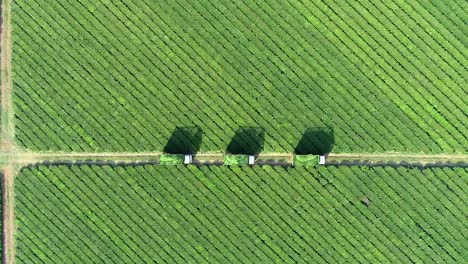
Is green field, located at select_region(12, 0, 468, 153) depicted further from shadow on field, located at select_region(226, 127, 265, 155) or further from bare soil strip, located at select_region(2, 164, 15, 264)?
bare soil strip, located at select_region(2, 164, 15, 264)

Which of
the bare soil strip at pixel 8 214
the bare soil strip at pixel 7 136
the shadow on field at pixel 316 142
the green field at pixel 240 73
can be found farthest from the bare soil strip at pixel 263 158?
the bare soil strip at pixel 8 214

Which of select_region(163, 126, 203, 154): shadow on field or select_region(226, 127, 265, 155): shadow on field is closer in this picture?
select_region(226, 127, 265, 155): shadow on field

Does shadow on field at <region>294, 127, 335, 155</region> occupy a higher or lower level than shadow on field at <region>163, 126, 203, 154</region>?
lower

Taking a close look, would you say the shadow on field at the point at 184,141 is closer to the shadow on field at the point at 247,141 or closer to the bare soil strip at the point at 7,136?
the shadow on field at the point at 247,141

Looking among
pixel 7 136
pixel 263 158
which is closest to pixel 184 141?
pixel 263 158

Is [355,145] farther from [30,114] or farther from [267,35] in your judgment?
[30,114]

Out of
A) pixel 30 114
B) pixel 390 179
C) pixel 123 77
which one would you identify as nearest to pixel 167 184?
pixel 123 77

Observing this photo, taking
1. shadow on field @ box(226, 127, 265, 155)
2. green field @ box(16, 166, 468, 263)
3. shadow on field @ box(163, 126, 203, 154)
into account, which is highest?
shadow on field @ box(163, 126, 203, 154)

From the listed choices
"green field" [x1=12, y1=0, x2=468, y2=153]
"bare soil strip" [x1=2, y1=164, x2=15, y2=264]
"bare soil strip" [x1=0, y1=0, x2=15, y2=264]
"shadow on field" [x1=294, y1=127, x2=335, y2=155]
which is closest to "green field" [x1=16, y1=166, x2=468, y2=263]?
"bare soil strip" [x1=2, y1=164, x2=15, y2=264]
